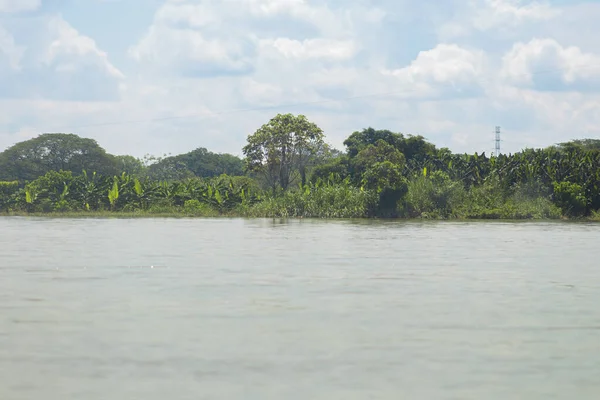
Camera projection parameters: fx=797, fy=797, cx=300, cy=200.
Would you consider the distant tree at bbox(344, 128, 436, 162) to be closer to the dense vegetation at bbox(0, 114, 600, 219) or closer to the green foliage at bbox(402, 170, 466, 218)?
the dense vegetation at bbox(0, 114, 600, 219)

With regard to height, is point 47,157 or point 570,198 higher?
point 47,157

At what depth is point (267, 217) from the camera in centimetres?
4825

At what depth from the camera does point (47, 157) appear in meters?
72.4

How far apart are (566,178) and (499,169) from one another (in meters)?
4.30

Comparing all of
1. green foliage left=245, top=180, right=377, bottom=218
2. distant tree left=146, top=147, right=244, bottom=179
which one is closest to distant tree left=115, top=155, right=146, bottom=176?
distant tree left=146, top=147, right=244, bottom=179

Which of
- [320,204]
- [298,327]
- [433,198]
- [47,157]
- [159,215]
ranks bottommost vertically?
[298,327]

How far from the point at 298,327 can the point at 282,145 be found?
44.9 m

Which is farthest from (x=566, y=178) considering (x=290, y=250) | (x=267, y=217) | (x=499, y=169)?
(x=290, y=250)

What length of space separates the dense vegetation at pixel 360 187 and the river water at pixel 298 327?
2676cm

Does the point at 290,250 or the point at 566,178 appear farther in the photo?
the point at 566,178

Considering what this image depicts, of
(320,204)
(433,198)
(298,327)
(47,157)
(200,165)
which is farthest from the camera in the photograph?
(200,165)

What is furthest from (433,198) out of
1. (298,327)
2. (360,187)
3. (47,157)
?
(47,157)

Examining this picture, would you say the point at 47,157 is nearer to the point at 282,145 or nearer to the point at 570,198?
the point at 282,145

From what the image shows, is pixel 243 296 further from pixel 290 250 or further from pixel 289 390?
pixel 290 250
